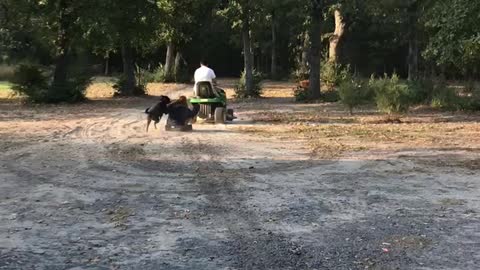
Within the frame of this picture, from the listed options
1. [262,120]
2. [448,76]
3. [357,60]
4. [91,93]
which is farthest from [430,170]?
[357,60]

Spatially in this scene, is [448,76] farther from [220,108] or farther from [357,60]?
[220,108]

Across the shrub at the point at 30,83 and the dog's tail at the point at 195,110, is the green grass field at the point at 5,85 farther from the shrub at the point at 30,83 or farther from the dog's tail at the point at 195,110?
the dog's tail at the point at 195,110

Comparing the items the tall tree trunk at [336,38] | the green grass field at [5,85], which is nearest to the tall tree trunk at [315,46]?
the tall tree trunk at [336,38]

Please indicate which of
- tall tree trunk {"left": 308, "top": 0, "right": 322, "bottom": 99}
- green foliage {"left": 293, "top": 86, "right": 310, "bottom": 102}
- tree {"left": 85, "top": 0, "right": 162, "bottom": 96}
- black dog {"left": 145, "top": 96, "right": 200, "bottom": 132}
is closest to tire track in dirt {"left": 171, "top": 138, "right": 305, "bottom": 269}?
black dog {"left": 145, "top": 96, "right": 200, "bottom": 132}

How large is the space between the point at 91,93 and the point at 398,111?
47.2 ft

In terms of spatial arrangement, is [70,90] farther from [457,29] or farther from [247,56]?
[457,29]

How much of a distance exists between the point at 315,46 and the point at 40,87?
9.30 m

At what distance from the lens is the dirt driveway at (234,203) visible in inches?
202

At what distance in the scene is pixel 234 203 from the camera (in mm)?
6922

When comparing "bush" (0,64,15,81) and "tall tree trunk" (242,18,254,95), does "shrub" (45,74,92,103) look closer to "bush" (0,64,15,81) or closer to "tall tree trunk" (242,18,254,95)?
"bush" (0,64,15,81)

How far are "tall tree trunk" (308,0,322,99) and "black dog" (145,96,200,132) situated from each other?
955cm

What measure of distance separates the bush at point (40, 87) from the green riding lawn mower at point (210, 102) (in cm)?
822

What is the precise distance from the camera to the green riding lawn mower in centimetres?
1430

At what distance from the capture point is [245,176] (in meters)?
8.45
